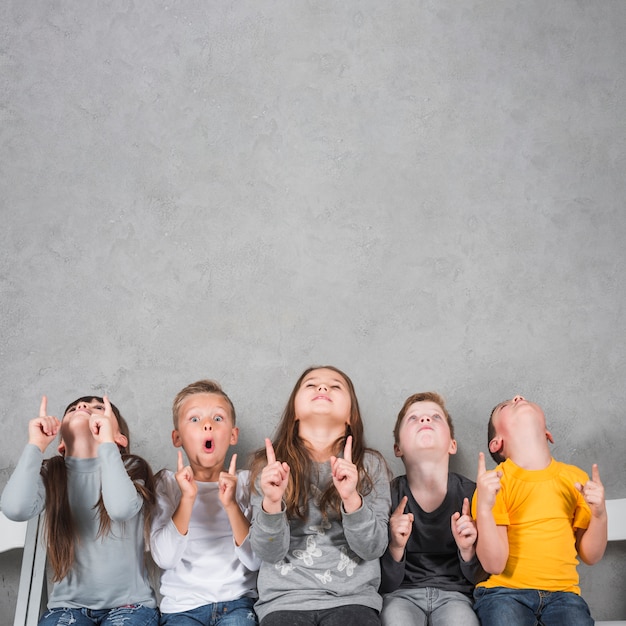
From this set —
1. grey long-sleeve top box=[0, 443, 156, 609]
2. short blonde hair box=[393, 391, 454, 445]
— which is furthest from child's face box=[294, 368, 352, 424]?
grey long-sleeve top box=[0, 443, 156, 609]

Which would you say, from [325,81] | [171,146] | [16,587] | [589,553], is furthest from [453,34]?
[16,587]

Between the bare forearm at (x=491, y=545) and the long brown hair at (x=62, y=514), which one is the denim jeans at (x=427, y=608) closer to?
the bare forearm at (x=491, y=545)

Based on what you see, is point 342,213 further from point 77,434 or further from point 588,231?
point 77,434

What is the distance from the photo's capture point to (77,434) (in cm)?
226

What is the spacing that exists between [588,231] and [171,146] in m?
1.33

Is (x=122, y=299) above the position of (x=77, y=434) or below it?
above

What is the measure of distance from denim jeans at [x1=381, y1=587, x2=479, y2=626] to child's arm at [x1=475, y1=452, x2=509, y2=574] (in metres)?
0.12

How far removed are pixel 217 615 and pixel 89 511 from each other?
421mm

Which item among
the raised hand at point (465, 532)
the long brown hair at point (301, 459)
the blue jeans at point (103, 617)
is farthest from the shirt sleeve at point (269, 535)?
the raised hand at point (465, 532)

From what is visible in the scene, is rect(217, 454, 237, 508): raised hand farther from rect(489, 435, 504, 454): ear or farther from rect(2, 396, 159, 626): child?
rect(489, 435, 504, 454): ear

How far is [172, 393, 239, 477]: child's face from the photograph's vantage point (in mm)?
2277

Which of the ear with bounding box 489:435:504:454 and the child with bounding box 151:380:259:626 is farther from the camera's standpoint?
the ear with bounding box 489:435:504:454

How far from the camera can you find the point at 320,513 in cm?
218

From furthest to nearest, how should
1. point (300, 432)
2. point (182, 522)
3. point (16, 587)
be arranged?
point (16, 587) → point (300, 432) → point (182, 522)
